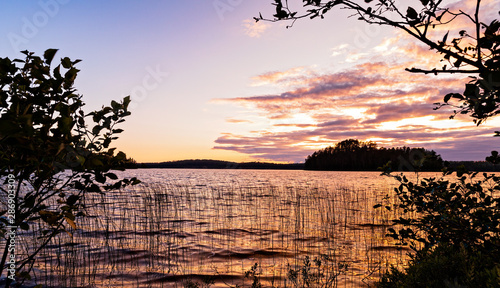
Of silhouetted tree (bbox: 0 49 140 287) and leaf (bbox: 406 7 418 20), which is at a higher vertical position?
leaf (bbox: 406 7 418 20)

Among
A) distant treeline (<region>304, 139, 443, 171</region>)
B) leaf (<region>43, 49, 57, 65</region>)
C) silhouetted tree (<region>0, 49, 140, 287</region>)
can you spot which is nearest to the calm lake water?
silhouetted tree (<region>0, 49, 140, 287</region>)

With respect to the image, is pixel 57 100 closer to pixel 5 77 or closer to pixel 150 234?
pixel 5 77

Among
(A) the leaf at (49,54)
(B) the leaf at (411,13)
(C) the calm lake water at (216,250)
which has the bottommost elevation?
(C) the calm lake water at (216,250)

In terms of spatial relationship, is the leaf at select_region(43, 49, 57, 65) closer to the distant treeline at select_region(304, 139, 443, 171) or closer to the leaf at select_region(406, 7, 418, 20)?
the leaf at select_region(406, 7, 418, 20)

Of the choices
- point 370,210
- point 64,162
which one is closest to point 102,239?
point 64,162

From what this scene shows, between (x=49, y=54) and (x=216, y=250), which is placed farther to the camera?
(x=216, y=250)

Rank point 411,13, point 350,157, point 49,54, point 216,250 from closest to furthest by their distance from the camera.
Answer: point 411,13
point 49,54
point 216,250
point 350,157

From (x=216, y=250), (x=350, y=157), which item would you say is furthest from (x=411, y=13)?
(x=350, y=157)

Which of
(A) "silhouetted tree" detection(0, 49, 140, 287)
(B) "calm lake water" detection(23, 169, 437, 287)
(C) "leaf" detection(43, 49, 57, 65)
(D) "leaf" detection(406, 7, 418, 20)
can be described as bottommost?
(B) "calm lake water" detection(23, 169, 437, 287)

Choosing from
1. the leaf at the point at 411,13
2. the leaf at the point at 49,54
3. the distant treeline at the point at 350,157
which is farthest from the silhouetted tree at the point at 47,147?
the distant treeline at the point at 350,157

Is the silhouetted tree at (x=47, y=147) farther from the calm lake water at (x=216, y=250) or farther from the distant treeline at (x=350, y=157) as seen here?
the distant treeline at (x=350, y=157)

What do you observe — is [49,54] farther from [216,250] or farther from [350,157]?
[350,157]

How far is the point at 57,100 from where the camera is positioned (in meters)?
3.12

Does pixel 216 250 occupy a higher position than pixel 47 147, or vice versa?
pixel 47 147
